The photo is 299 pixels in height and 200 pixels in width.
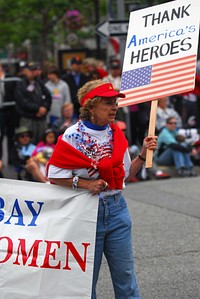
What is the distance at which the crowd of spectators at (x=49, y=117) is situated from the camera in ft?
43.3

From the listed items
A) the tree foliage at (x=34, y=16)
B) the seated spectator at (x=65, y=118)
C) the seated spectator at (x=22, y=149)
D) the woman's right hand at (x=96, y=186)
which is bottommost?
the seated spectator at (x=22, y=149)

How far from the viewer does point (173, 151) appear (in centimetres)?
1388

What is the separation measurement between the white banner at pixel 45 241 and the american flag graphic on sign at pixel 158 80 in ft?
2.67

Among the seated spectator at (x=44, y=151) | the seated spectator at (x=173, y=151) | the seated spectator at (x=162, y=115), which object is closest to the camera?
the seated spectator at (x=44, y=151)

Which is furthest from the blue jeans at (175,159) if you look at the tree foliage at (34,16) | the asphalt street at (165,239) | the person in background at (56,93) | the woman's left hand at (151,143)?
the tree foliage at (34,16)

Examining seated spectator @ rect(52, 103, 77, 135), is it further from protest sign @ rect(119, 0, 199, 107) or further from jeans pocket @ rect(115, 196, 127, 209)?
jeans pocket @ rect(115, 196, 127, 209)

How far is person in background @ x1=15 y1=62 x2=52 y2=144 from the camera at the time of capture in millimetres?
14148

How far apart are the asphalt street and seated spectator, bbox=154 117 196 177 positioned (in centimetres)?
54

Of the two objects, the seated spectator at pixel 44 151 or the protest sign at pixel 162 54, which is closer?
the protest sign at pixel 162 54

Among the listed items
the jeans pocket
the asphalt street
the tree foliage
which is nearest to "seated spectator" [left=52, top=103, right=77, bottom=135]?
the asphalt street

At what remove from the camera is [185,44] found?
5.58 metres

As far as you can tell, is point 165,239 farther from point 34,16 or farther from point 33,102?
point 34,16

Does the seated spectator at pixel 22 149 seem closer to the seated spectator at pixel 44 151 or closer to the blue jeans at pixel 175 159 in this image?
the seated spectator at pixel 44 151

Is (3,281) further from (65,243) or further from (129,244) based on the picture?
(129,244)
